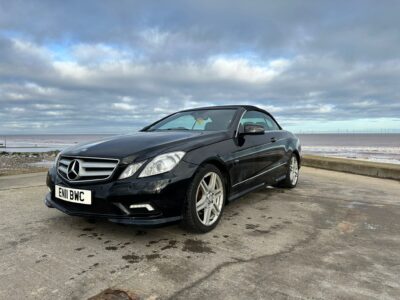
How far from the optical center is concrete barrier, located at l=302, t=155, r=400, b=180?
780cm

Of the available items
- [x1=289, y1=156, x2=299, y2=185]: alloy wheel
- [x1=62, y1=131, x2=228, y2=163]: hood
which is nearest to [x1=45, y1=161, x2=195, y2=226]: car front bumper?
[x1=62, y1=131, x2=228, y2=163]: hood

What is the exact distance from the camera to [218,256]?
289cm

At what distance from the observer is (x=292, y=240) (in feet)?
10.9

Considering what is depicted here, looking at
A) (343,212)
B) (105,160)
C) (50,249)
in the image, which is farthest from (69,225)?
(343,212)

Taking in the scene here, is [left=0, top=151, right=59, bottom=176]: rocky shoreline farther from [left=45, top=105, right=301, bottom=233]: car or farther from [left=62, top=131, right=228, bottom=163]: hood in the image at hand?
[left=45, top=105, right=301, bottom=233]: car

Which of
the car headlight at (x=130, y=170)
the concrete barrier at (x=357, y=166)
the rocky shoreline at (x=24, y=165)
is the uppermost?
the car headlight at (x=130, y=170)

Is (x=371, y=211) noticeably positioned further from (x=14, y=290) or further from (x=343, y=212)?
(x=14, y=290)

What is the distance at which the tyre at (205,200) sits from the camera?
3.23 meters

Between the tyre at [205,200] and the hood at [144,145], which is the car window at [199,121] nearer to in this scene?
the hood at [144,145]

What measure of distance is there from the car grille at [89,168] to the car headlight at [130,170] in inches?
4.4

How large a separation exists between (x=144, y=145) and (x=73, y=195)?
805mm

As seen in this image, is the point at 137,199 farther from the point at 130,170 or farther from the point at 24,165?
the point at 24,165

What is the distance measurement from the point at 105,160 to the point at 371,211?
350 cm

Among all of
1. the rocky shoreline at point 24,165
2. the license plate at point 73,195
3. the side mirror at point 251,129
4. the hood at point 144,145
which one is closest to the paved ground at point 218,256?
the license plate at point 73,195
